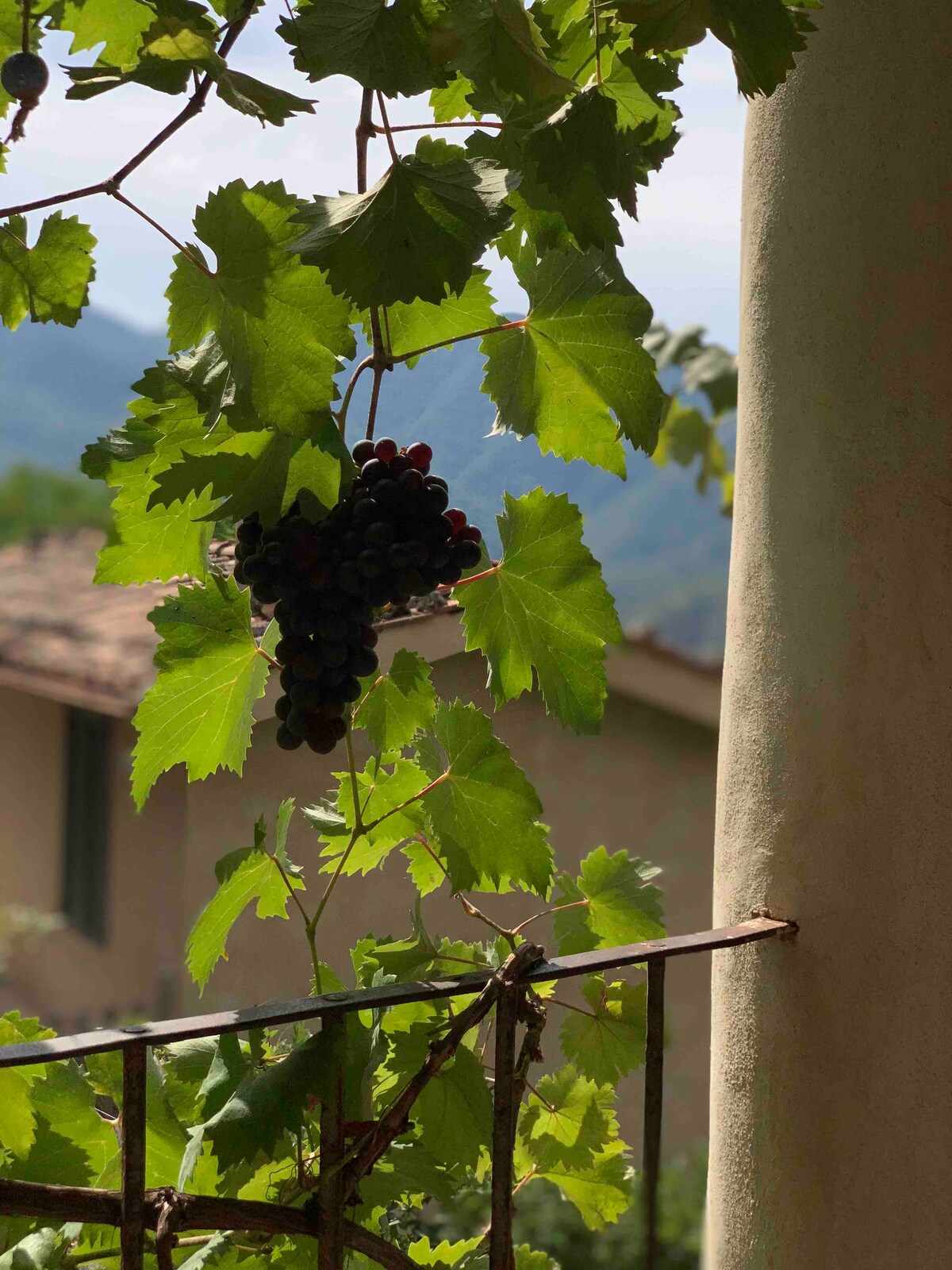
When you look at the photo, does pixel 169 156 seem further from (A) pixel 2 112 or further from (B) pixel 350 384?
(A) pixel 2 112

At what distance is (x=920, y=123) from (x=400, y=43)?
350mm

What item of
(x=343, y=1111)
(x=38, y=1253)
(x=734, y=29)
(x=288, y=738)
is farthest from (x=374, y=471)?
(x=38, y=1253)

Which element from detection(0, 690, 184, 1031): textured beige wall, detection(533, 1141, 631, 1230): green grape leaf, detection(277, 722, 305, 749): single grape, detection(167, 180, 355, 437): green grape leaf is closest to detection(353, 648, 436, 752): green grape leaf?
detection(277, 722, 305, 749): single grape

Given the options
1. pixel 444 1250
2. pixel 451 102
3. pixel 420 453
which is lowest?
pixel 444 1250

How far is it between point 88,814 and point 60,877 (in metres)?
1.24

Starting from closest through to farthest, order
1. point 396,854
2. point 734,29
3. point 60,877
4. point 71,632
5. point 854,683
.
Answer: point 734,29 < point 854,683 < point 396,854 < point 71,632 < point 60,877

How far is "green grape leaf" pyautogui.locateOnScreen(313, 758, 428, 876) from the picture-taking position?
2.63ft

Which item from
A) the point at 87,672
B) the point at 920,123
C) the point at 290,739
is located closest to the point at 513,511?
the point at 290,739

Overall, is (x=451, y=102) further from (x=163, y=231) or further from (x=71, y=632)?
(x=71, y=632)

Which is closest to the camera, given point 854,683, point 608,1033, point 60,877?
point 854,683

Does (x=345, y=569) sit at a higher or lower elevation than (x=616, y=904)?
higher

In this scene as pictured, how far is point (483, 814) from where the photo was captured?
2.47 feet

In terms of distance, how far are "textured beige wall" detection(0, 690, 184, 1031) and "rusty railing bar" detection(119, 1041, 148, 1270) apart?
3857 mm

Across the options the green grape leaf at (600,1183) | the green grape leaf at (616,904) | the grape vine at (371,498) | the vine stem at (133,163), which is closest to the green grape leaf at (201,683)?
the grape vine at (371,498)
